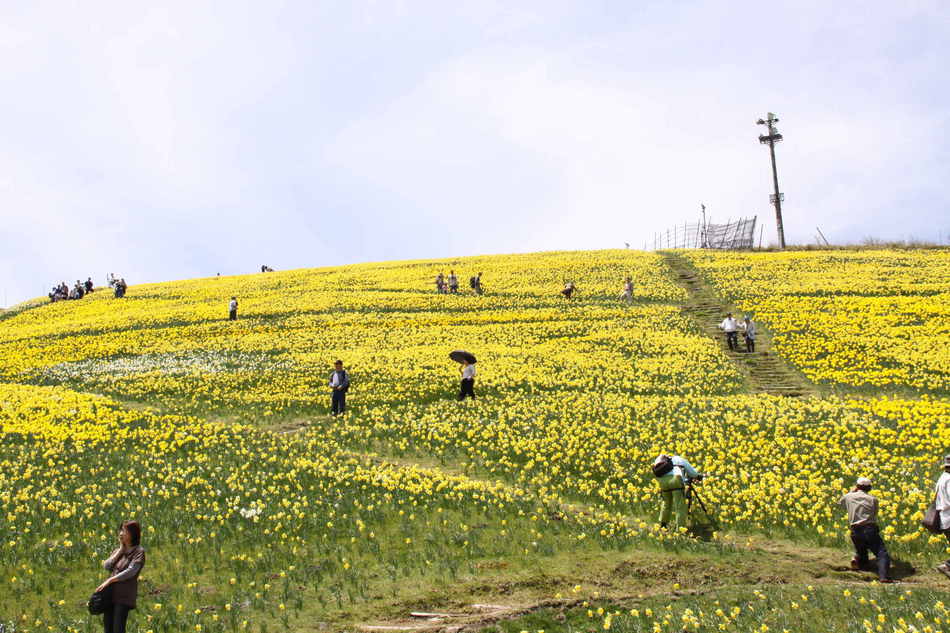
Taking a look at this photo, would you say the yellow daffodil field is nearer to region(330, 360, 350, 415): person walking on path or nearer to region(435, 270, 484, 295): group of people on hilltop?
region(330, 360, 350, 415): person walking on path

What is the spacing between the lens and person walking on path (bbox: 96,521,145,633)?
404 inches

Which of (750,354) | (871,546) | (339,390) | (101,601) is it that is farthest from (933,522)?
(750,354)

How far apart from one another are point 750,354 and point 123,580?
31.0m

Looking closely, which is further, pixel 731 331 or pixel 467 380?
pixel 731 331

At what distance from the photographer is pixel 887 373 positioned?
29.7m

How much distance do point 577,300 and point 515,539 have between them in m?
40.5

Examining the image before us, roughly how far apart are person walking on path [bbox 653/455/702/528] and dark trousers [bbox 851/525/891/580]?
297 centimetres

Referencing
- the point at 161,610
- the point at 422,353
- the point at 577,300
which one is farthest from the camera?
the point at 577,300

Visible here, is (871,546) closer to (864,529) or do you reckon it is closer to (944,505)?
(864,529)

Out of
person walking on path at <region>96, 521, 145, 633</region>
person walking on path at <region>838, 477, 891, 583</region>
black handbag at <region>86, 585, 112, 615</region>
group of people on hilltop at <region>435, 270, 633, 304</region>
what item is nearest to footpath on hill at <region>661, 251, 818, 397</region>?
group of people on hilltop at <region>435, 270, 633, 304</region>

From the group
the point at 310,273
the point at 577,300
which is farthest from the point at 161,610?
the point at 310,273

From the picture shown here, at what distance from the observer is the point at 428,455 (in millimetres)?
20781

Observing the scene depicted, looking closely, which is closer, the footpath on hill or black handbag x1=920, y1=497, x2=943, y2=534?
black handbag x1=920, y1=497, x2=943, y2=534

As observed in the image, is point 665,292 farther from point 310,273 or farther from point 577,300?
point 310,273
